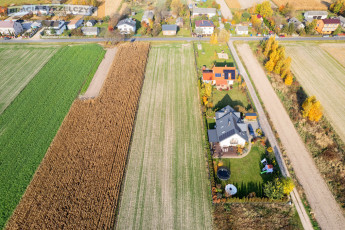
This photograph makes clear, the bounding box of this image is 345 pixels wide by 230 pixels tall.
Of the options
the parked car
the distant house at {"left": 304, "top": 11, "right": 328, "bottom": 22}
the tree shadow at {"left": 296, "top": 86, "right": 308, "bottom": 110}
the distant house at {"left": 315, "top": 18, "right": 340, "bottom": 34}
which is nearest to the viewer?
the parked car

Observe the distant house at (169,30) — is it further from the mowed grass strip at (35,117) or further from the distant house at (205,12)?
the mowed grass strip at (35,117)

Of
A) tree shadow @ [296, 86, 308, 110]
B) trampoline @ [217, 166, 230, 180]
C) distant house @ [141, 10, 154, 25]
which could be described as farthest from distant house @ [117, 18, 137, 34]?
trampoline @ [217, 166, 230, 180]

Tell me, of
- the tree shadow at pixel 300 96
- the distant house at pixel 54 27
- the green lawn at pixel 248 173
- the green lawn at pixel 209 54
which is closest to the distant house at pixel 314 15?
the green lawn at pixel 209 54

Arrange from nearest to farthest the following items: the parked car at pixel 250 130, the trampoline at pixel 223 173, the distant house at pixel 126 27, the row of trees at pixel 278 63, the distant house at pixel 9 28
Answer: the trampoline at pixel 223 173 → the parked car at pixel 250 130 → the row of trees at pixel 278 63 → the distant house at pixel 9 28 → the distant house at pixel 126 27

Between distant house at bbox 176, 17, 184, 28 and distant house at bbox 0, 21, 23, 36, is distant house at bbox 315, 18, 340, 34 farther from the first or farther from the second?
distant house at bbox 0, 21, 23, 36

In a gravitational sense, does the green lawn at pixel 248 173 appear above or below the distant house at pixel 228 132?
below

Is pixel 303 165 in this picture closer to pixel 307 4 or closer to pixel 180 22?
pixel 180 22

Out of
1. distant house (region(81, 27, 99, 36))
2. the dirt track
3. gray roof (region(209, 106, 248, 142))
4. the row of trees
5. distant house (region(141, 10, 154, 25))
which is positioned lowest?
the dirt track
